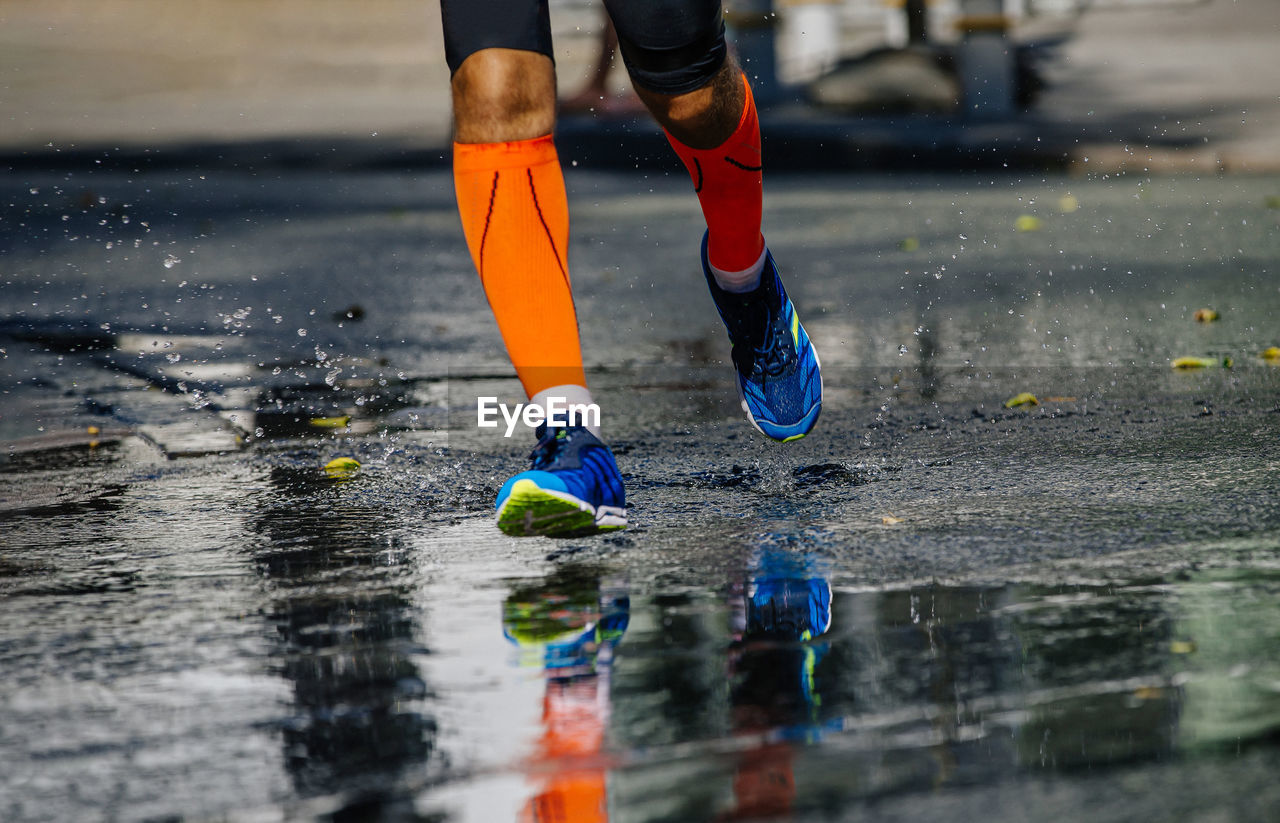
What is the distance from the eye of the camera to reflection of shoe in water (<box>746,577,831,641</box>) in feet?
8.11

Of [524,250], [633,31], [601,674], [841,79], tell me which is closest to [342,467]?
[524,250]

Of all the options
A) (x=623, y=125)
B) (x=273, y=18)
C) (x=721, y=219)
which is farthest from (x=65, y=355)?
(x=273, y=18)

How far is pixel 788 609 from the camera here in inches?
102

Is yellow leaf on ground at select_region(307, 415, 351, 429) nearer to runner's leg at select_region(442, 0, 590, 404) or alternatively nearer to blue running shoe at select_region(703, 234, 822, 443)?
blue running shoe at select_region(703, 234, 822, 443)

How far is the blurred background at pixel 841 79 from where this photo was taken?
1366 centimetres

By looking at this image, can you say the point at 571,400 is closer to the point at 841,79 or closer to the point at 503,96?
the point at 503,96

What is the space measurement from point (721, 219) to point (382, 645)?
1592 mm

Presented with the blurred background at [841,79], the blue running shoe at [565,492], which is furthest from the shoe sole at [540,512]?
the blurred background at [841,79]

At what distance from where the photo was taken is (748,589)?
2.71m

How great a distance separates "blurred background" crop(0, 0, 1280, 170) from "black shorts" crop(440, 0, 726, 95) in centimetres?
876

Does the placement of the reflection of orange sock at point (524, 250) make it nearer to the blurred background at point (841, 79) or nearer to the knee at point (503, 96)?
the knee at point (503, 96)

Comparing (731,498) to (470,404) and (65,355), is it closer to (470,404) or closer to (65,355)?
(470,404)

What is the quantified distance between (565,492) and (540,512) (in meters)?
0.05

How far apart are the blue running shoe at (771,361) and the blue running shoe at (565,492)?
807 mm
